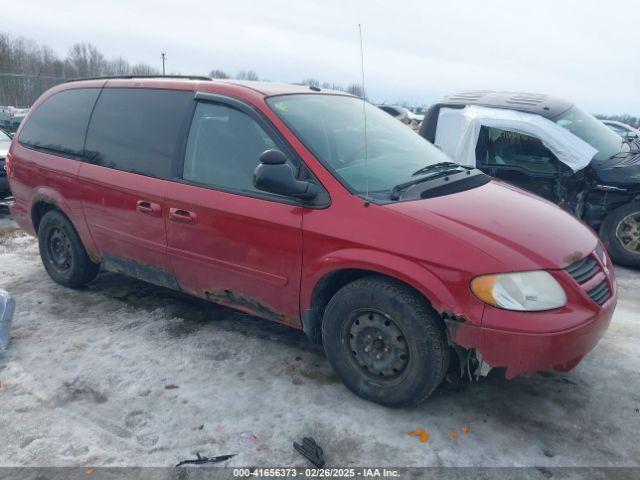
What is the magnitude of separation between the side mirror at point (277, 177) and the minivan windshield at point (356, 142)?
0.27 meters

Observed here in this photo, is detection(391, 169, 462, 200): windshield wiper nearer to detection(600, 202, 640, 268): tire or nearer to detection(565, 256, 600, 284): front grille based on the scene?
detection(565, 256, 600, 284): front grille

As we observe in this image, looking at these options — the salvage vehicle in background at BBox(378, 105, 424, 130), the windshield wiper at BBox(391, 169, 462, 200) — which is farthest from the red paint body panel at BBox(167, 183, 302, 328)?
the salvage vehicle in background at BBox(378, 105, 424, 130)

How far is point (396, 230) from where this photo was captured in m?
2.78

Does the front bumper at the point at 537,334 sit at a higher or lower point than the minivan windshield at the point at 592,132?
lower

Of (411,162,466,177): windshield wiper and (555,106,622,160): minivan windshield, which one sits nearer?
(411,162,466,177): windshield wiper

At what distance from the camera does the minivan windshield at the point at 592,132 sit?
6.20 metres

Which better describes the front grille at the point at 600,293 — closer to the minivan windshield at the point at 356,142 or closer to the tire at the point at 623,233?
the minivan windshield at the point at 356,142

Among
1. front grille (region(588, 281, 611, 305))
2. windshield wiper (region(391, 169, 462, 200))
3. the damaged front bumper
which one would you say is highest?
windshield wiper (region(391, 169, 462, 200))

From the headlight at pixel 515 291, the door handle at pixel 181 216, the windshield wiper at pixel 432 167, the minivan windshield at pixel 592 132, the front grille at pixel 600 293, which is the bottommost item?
the front grille at pixel 600 293

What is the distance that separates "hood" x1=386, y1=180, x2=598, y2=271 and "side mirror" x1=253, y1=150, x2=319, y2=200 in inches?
22.3

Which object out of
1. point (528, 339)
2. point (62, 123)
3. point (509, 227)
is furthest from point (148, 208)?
point (528, 339)

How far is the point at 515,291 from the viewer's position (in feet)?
8.41

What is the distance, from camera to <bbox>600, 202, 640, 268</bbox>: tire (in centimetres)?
566

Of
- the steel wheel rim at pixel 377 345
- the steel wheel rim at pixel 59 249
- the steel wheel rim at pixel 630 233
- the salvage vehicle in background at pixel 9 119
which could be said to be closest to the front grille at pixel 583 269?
the steel wheel rim at pixel 377 345
